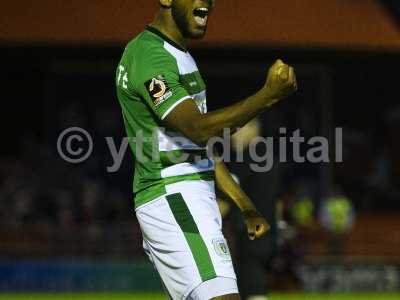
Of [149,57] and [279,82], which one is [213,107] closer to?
[149,57]

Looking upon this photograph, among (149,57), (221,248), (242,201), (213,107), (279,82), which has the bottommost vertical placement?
(221,248)

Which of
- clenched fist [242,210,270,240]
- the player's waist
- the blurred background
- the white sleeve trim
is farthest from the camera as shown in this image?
the blurred background

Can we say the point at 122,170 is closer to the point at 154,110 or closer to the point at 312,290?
the point at 312,290

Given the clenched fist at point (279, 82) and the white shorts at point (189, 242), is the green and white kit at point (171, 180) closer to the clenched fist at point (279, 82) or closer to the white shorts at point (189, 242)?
the white shorts at point (189, 242)

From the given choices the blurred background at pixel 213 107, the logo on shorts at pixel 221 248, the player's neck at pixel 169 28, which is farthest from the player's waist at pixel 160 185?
the blurred background at pixel 213 107

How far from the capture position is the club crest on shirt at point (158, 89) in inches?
165

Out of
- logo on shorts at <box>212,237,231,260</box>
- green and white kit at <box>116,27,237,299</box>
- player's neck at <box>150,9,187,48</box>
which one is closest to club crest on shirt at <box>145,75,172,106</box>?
green and white kit at <box>116,27,237,299</box>

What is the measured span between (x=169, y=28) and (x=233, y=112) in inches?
24.0

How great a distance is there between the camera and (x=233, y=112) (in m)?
4.04

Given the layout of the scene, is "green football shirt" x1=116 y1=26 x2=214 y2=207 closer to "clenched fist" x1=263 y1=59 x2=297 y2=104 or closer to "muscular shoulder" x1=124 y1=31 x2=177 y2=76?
"muscular shoulder" x1=124 y1=31 x2=177 y2=76

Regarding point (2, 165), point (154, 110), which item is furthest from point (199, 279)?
point (2, 165)

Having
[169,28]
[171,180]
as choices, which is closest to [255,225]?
[171,180]

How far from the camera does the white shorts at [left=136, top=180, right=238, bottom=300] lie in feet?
14.0

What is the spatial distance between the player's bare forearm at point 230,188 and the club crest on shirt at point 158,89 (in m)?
0.74
